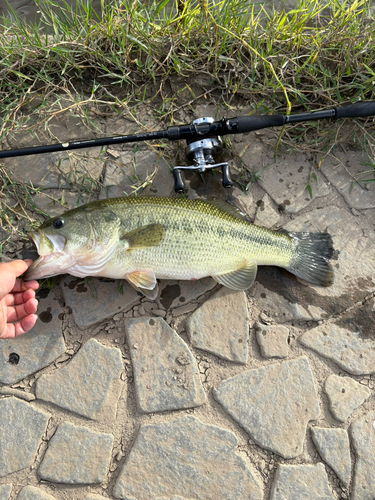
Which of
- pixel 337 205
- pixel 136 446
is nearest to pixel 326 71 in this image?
pixel 337 205

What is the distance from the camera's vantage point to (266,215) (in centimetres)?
313

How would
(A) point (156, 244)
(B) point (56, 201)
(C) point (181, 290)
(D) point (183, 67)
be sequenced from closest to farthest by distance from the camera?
Result: 1. (A) point (156, 244)
2. (C) point (181, 290)
3. (B) point (56, 201)
4. (D) point (183, 67)

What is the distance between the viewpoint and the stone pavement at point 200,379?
2.67m

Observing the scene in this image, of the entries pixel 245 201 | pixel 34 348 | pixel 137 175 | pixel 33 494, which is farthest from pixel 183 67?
pixel 33 494

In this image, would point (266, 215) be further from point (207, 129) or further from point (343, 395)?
point (343, 395)

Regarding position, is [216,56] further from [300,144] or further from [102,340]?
[102,340]

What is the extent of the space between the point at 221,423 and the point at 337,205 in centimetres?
212

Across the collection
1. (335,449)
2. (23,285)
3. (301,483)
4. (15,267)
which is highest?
(15,267)

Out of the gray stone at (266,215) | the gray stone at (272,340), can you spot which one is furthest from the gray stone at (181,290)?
the gray stone at (266,215)

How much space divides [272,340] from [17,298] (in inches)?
83.7

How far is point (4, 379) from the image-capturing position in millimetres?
2838

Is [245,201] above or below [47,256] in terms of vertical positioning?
below

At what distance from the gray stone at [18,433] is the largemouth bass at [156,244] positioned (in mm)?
1099

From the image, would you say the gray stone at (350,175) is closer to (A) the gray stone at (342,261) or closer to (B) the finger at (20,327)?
(A) the gray stone at (342,261)
